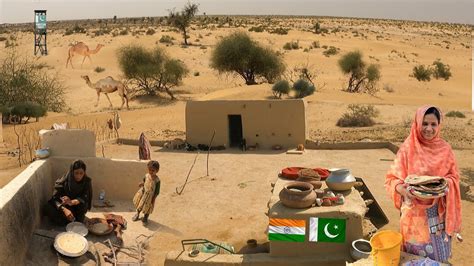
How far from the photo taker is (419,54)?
4012 cm

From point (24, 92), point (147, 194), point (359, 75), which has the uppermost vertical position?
point (359, 75)

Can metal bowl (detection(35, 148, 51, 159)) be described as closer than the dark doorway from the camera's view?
Yes

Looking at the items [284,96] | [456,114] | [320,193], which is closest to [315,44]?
[284,96]

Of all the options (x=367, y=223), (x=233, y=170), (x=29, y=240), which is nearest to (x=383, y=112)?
(x=233, y=170)

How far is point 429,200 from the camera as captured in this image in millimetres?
4641

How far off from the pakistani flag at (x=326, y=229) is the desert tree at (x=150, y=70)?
700 inches

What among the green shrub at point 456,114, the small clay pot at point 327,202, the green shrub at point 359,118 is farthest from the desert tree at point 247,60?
the small clay pot at point 327,202

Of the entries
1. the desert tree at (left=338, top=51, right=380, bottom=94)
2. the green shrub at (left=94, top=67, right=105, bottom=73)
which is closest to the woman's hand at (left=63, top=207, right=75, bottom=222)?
the desert tree at (left=338, top=51, right=380, bottom=94)

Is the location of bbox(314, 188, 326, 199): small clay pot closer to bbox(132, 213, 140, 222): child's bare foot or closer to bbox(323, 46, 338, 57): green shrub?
bbox(132, 213, 140, 222): child's bare foot

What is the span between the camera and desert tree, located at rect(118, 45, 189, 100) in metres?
23.4

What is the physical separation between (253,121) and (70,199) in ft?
21.9

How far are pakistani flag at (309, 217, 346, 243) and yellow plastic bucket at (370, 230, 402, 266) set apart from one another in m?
0.77

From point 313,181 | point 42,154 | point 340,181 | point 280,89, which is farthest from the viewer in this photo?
point 280,89

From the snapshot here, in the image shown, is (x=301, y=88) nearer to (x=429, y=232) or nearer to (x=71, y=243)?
(x=71, y=243)
